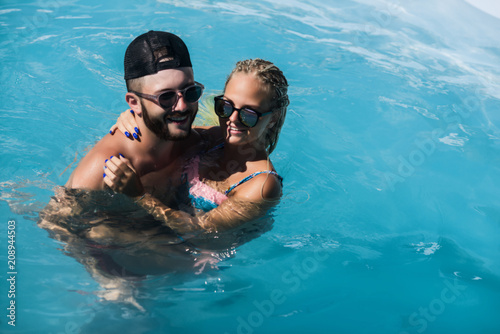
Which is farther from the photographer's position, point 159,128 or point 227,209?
point 227,209

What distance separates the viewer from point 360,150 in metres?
6.72

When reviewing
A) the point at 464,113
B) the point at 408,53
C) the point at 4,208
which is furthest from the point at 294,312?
the point at 408,53

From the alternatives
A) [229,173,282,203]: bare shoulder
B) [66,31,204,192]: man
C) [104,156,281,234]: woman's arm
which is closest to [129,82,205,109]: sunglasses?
[66,31,204,192]: man

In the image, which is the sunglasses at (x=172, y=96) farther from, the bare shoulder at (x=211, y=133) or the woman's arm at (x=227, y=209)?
the bare shoulder at (x=211, y=133)

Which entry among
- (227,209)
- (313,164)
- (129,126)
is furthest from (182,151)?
(313,164)

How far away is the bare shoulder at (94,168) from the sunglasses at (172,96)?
1.50ft

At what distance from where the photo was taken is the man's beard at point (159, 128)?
356 cm

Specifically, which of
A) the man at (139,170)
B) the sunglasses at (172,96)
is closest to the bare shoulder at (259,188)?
the man at (139,170)

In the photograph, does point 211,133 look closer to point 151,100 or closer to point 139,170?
point 139,170

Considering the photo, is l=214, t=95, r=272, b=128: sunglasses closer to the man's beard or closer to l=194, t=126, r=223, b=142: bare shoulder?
the man's beard

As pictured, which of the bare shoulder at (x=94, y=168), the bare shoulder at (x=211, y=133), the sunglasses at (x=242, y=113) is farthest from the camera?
the bare shoulder at (x=211, y=133)

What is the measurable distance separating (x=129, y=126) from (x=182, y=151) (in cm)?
63

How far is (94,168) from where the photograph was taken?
11.2 feet

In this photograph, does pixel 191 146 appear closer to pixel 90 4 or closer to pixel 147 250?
pixel 147 250
